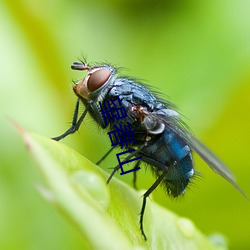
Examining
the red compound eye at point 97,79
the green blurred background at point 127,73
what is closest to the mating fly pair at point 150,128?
the red compound eye at point 97,79

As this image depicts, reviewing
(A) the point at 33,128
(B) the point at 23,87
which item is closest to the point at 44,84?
(B) the point at 23,87

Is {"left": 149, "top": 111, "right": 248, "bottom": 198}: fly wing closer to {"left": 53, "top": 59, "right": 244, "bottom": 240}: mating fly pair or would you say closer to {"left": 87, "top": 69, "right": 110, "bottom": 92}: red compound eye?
{"left": 53, "top": 59, "right": 244, "bottom": 240}: mating fly pair

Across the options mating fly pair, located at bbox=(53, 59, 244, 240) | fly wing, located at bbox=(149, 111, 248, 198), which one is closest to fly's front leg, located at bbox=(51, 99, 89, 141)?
mating fly pair, located at bbox=(53, 59, 244, 240)

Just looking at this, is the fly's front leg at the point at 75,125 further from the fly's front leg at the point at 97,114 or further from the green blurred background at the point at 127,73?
the green blurred background at the point at 127,73

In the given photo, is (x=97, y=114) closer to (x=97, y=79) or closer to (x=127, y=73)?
(x=97, y=79)

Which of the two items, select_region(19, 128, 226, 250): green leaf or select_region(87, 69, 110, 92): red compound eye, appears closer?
select_region(19, 128, 226, 250): green leaf
